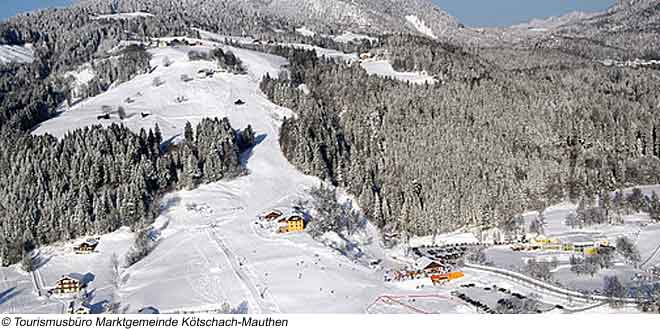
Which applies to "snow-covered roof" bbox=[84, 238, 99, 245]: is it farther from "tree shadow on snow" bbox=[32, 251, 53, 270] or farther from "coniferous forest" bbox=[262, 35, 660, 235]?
"coniferous forest" bbox=[262, 35, 660, 235]

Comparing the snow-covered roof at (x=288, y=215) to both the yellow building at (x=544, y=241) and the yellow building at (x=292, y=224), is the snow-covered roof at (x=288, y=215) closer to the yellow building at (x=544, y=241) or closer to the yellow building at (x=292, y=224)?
the yellow building at (x=292, y=224)

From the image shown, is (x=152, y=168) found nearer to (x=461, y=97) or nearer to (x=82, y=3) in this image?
(x=461, y=97)

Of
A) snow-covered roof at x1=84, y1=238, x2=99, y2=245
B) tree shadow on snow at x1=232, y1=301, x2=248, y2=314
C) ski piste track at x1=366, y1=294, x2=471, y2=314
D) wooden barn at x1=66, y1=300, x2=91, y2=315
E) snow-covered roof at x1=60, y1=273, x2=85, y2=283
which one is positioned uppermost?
ski piste track at x1=366, y1=294, x2=471, y2=314

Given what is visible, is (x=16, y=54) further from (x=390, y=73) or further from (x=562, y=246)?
(x=562, y=246)

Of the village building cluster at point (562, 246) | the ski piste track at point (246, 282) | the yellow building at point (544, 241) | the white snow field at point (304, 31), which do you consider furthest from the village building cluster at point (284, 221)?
the white snow field at point (304, 31)

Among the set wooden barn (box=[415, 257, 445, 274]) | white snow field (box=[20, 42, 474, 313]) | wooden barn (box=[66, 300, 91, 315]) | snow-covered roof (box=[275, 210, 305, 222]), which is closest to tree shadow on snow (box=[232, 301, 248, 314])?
white snow field (box=[20, 42, 474, 313])

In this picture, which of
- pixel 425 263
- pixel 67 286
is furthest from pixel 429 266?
pixel 67 286

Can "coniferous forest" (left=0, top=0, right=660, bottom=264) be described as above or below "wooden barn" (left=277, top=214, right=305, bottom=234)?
above

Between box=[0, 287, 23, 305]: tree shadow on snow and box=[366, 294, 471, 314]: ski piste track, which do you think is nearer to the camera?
box=[366, 294, 471, 314]: ski piste track
